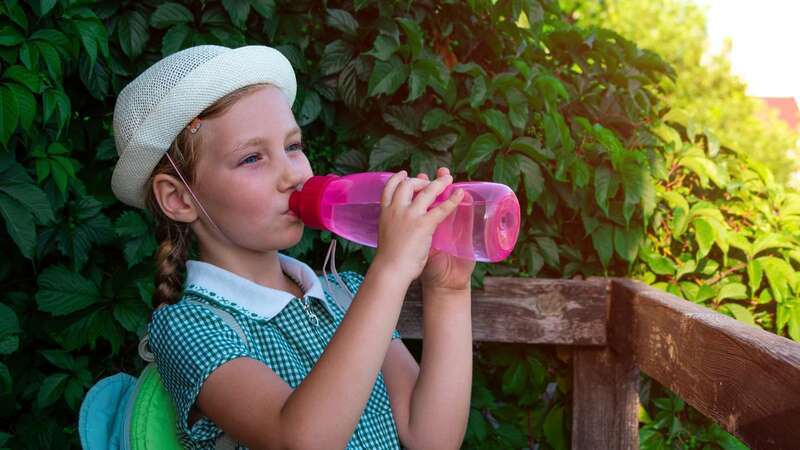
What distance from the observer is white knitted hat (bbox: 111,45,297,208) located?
144 cm

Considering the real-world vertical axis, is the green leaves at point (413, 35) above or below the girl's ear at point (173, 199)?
Result: above

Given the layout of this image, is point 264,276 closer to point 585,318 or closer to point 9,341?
point 9,341

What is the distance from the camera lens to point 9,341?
1860 mm

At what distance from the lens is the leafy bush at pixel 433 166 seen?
6.63 ft

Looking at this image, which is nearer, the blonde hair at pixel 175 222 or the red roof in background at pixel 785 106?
the blonde hair at pixel 175 222

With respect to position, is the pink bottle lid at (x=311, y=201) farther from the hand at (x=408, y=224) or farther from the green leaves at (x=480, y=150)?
the green leaves at (x=480, y=150)

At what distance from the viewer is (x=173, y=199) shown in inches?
60.7

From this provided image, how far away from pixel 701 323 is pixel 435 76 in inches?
37.0

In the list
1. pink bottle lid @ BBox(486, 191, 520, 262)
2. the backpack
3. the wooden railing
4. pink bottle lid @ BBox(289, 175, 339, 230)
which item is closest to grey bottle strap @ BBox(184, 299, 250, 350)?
the backpack

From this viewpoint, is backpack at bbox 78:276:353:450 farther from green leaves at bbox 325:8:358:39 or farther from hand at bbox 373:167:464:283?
green leaves at bbox 325:8:358:39

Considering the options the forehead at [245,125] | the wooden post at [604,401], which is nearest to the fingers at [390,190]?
the forehead at [245,125]

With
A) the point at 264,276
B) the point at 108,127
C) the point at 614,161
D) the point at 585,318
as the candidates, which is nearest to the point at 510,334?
the point at 585,318

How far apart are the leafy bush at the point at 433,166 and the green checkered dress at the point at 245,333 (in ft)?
1.99

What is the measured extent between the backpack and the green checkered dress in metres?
0.03
